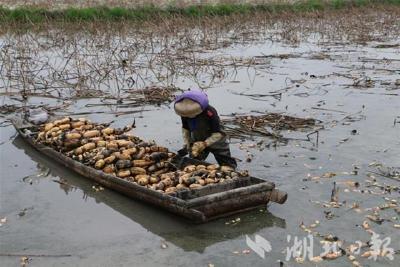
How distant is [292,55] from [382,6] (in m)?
15.1

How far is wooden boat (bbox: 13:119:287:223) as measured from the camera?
4.75 meters

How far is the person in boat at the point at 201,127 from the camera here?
564 cm

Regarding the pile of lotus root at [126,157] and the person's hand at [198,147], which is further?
the person's hand at [198,147]

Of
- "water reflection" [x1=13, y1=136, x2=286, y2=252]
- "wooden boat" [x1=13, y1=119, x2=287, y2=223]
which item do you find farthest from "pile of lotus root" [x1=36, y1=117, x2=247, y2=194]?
"water reflection" [x1=13, y1=136, x2=286, y2=252]

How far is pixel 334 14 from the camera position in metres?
24.6

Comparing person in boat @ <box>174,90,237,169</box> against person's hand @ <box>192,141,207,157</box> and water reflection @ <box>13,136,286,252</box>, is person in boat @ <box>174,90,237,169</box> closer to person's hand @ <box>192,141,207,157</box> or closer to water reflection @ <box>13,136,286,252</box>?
person's hand @ <box>192,141,207,157</box>

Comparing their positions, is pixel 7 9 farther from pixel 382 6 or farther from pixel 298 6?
pixel 382 6

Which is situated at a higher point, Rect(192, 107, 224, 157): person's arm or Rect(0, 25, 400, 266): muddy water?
Rect(192, 107, 224, 157): person's arm

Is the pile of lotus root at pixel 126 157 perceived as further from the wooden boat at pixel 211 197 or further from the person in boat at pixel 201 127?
the person in boat at pixel 201 127

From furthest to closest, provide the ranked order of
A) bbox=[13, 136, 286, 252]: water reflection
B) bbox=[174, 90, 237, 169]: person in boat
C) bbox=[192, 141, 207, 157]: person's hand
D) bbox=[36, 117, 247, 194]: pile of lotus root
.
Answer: bbox=[192, 141, 207, 157]: person's hand → bbox=[174, 90, 237, 169]: person in boat → bbox=[36, 117, 247, 194]: pile of lotus root → bbox=[13, 136, 286, 252]: water reflection

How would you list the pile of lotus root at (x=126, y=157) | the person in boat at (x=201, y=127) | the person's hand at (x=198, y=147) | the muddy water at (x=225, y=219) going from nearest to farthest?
the muddy water at (x=225, y=219) < the pile of lotus root at (x=126, y=157) < the person in boat at (x=201, y=127) < the person's hand at (x=198, y=147)

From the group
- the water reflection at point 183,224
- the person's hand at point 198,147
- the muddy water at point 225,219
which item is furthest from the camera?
the person's hand at point 198,147

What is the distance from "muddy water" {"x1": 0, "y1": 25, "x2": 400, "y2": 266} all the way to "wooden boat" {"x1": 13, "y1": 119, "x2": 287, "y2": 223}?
12 centimetres

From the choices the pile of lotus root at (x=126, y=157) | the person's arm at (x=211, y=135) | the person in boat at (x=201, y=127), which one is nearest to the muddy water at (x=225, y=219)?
the pile of lotus root at (x=126, y=157)
